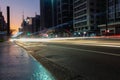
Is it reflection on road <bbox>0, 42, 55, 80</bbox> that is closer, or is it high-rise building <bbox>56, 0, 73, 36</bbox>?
reflection on road <bbox>0, 42, 55, 80</bbox>

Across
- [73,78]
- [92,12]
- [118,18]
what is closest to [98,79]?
[73,78]

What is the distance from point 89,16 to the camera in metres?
132

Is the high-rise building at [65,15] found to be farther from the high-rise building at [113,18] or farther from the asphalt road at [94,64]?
the asphalt road at [94,64]

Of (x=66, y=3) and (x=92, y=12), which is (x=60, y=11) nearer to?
(x=66, y=3)

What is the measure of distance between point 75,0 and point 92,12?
28.0m

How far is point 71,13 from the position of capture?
179125mm

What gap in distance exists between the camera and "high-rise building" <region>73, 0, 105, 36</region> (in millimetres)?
129625

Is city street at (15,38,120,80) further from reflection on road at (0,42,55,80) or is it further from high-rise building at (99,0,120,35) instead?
high-rise building at (99,0,120,35)

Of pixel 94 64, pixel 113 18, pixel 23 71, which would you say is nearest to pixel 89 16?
pixel 113 18

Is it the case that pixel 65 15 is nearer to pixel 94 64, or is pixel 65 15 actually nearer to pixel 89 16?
pixel 89 16

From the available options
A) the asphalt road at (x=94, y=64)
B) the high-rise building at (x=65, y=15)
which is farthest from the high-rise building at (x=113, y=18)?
the asphalt road at (x=94, y=64)

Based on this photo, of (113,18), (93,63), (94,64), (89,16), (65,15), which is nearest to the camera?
(94,64)

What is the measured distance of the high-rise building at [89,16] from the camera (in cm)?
12962

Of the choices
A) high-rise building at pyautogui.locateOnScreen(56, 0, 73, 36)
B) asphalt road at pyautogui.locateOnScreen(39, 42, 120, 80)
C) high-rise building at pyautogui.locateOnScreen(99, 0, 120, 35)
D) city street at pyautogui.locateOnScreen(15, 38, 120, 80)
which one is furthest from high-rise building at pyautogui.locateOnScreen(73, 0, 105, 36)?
asphalt road at pyautogui.locateOnScreen(39, 42, 120, 80)
